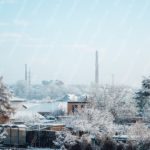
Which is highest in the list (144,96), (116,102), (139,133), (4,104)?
(144,96)

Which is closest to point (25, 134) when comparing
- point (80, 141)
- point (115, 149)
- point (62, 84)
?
point (80, 141)

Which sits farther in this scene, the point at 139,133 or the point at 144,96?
the point at 144,96

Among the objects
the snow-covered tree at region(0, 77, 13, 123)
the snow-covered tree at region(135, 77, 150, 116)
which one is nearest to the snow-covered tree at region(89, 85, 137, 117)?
the snow-covered tree at region(135, 77, 150, 116)

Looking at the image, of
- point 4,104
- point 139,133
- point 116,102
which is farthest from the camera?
point 116,102

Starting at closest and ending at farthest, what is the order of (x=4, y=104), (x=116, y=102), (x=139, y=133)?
(x=139, y=133) → (x=4, y=104) → (x=116, y=102)

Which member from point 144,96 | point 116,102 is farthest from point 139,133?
point 116,102

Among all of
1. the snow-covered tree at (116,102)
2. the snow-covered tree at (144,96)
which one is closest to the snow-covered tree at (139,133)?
the snow-covered tree at (144,96)

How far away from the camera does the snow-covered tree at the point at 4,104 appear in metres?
40.9

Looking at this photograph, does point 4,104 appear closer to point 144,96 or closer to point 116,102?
point 144,96

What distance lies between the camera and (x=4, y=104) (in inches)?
1617

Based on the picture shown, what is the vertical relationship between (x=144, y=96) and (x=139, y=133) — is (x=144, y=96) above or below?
above

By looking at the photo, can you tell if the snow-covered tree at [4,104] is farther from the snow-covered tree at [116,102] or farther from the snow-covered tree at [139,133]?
the snow-covered tree at [139,133]

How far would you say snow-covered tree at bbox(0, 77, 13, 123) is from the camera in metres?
40.9

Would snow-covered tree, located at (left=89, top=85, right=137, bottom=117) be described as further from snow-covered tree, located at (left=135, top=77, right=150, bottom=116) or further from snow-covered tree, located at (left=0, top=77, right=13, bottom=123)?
snow-covered tree, located at (left=0, top=77, right=13, bottom=123)
